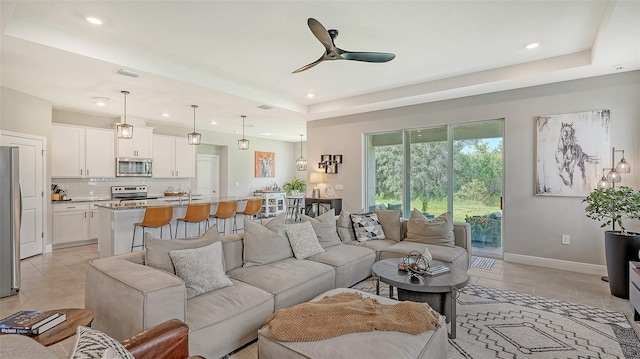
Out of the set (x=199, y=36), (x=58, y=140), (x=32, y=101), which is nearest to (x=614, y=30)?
(x=199, y=36)

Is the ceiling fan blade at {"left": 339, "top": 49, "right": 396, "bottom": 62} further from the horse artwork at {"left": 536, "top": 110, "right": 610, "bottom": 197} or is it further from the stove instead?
the stove

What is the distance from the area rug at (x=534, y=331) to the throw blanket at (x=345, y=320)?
1.98ft

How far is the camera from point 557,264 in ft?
14.8

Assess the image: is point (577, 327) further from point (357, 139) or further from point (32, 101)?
point (32, 101)

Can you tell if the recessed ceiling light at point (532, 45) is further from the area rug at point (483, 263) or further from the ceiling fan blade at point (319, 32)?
the area rug at point (483, 263)

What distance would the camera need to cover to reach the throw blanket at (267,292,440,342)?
5.97 ft

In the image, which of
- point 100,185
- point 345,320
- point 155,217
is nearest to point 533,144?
point 345,320

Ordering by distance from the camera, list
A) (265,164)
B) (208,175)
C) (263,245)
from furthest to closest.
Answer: (265,164)
(208,175)
(263,245)

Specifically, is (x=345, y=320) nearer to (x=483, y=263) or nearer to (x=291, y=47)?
(x=291, y=47)

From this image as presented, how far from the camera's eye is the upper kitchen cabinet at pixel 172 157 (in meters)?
7.55

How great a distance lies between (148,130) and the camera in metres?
7.27

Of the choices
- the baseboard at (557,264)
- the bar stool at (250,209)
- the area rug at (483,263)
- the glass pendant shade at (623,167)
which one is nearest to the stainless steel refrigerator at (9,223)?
the bar stool at (250,209)

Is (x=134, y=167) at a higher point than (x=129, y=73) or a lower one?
lower

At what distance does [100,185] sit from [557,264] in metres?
8.66
